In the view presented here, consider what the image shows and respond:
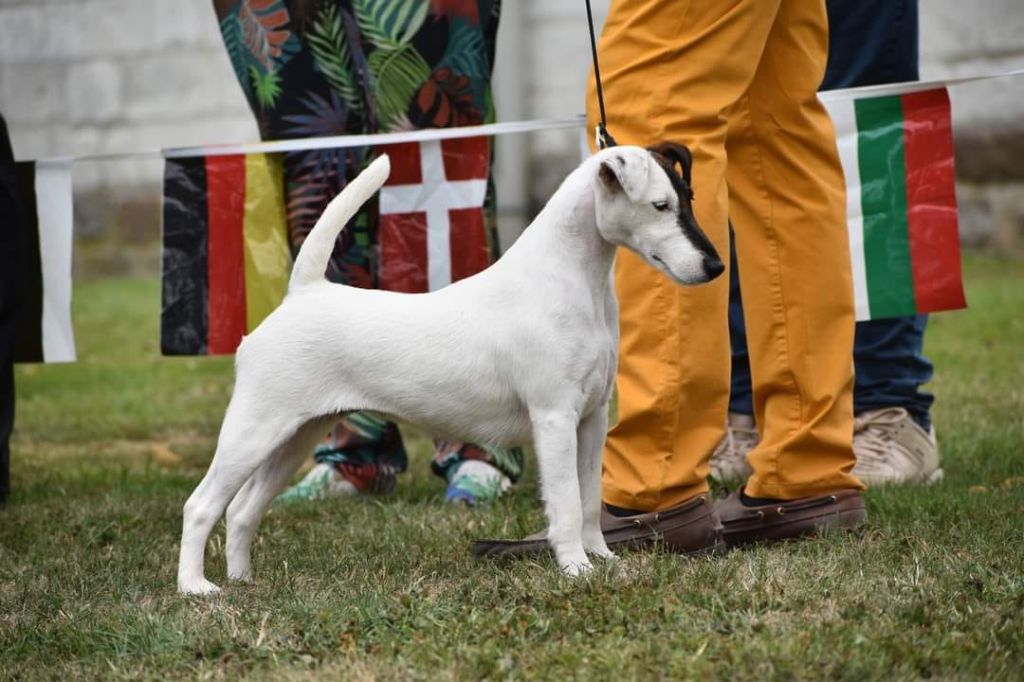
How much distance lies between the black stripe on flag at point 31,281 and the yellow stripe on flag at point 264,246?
77 centimetres

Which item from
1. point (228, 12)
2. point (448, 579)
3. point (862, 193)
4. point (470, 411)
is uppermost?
point (228, 12)

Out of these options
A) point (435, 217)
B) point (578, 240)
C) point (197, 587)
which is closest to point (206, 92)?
point (435, 217)

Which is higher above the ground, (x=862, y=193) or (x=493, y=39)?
(x=493, y=39)

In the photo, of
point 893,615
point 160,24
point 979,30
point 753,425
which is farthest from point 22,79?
point 893,615

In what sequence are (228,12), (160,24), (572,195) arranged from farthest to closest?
(160,24) < (228,12) < (572,195)

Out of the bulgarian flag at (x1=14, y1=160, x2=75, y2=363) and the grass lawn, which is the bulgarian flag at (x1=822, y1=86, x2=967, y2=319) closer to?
the grass lawn

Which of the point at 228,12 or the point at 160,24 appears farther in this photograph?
the point at 160,24

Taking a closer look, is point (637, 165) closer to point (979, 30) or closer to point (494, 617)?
point (494, 617)

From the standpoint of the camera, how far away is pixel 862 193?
4309mm

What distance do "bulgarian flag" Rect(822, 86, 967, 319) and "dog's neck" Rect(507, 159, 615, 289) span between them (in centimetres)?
157

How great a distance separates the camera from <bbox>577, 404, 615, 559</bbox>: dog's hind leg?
9.87ft

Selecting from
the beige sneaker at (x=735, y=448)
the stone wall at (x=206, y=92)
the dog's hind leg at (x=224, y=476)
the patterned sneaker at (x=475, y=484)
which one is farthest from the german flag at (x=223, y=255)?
the stone wall at (x=206, y=92)

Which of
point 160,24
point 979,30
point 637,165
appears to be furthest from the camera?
point 160,24

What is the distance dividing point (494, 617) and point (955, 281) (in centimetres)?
230
